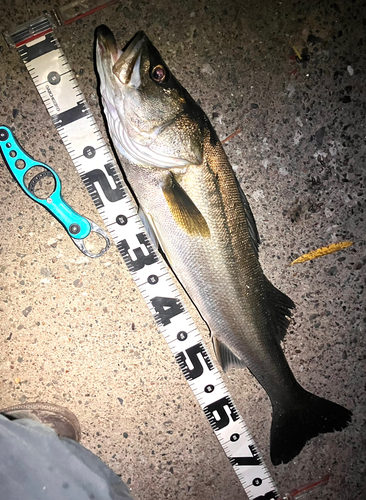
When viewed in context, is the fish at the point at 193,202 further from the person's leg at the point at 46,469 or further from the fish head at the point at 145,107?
the person's leg at the point at 46,469

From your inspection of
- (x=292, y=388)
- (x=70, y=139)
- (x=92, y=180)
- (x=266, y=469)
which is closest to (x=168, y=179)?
(x=92, y=180)

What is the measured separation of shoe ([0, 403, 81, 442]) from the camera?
6.06 feet

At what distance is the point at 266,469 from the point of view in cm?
202

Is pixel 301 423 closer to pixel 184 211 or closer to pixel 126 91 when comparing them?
pixel 184 211

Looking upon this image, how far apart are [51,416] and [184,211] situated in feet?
4.52

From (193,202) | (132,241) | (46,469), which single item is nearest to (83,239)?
(132,241)

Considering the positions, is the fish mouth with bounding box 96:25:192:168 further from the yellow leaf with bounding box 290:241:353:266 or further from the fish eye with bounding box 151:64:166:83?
the yellow leaf with bounding box 290:241:353:266

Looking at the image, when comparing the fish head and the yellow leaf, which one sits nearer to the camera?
the fish head

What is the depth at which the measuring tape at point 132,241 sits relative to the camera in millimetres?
1760

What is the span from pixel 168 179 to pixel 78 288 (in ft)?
2.76

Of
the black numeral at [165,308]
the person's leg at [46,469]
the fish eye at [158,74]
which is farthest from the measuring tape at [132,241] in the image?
the person's leg at [46,469]

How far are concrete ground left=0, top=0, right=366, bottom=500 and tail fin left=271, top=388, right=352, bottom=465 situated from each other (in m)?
0.16

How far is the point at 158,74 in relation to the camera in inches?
56.5

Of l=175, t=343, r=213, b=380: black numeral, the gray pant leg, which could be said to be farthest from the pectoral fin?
the gray pant leg
